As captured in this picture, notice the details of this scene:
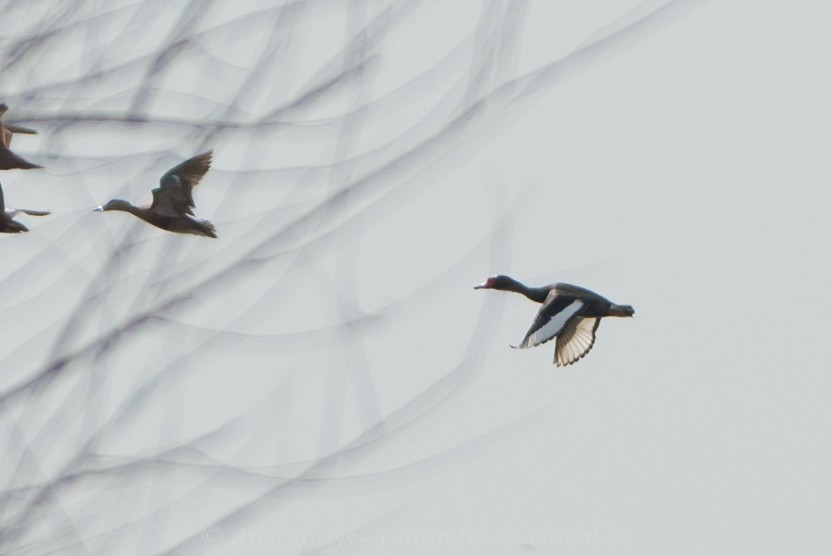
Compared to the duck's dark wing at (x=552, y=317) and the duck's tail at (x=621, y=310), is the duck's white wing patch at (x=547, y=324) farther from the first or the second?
the duck's tail at (x=621, y=310)

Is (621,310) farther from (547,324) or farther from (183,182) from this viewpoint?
(183,182)

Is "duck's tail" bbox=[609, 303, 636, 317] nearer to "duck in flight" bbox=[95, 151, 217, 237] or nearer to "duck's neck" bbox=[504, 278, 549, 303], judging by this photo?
"duck's neck" bbox=[504, 278, 549, 303]

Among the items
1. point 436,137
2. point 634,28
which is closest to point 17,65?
point 436,137

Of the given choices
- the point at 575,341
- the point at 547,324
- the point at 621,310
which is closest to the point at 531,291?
the point at 575,341

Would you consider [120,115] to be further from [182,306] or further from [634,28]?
[634,28]

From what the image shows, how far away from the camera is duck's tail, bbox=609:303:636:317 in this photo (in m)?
7.82

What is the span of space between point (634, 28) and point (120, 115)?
1.76 meters

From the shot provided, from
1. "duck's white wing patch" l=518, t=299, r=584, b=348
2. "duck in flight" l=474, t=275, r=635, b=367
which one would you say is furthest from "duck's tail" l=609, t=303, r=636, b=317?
"duck's white wing patch" l=518, t=299, r=584, b=348

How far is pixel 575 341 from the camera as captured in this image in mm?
8492

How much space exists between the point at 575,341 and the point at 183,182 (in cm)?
200

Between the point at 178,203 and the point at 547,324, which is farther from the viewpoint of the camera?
the point at 178,203

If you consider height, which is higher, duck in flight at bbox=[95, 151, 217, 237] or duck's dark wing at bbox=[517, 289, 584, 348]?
duck in flight at bbox=[95, 151, 217, 237]

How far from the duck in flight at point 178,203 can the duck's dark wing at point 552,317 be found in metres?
1.32

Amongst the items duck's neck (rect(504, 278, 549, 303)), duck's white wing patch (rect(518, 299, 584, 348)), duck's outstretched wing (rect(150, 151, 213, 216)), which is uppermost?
duck's outstretched wing (rect(150, 151, 213, 216))
